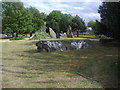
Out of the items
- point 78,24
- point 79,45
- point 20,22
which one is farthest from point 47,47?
point 78,24

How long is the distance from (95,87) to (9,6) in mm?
22982

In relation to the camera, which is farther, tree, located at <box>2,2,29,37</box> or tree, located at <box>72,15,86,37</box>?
tree, located at <box>72,15,86,37</box>

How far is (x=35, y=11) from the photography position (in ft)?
99.7

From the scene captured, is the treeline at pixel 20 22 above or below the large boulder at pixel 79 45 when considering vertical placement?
above

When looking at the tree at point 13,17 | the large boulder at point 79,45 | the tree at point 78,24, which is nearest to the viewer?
the large boulder at point 79,45

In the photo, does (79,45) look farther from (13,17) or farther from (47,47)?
(13,17)

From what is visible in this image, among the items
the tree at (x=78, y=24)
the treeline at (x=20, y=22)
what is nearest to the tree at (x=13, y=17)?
the treeline at (x=20, y=22)

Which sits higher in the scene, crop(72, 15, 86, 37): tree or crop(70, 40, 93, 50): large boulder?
crop(72, 15, 86, 37): tree

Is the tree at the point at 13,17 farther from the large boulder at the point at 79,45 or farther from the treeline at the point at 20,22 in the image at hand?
the large boulder at the point at 79,45

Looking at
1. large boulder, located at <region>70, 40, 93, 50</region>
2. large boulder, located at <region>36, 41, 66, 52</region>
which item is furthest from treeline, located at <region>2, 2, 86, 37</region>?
large boulder, located at <region>36, 41, 66, 52</region>

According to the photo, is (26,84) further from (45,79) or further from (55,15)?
(55,15)

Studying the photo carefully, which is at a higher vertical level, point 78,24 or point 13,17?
point 13,17

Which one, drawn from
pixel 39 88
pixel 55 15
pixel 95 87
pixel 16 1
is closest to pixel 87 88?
pixel 95 87

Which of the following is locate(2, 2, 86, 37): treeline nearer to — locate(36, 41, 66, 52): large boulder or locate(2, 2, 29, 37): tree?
locate(2, 2, 29, 37): tree
